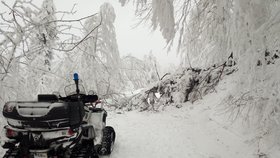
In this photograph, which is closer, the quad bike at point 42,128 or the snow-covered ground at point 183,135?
the quad bike at point 42,128

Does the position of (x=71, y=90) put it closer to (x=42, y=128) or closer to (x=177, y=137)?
(x=42, y=128)

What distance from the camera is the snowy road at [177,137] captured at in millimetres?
5547

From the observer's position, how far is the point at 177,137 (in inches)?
269

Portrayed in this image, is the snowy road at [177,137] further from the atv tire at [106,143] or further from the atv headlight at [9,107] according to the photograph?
the atv headlight at [9,107]

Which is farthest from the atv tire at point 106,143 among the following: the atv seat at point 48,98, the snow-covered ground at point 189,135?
the atv seat at point 48,98

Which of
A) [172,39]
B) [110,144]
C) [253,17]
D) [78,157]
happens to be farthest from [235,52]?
[110,144]

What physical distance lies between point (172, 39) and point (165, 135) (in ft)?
12.0

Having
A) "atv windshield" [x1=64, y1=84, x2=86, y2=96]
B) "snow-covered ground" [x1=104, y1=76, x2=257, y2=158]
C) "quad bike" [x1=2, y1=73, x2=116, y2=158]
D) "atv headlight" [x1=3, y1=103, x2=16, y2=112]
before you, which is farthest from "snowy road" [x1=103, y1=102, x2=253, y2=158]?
"atv headlight" [x1=3, y1=103, x2=16, y2=112]

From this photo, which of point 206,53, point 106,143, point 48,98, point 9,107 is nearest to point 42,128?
point 9,107

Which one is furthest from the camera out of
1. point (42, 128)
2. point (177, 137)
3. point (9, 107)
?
point (177, 137)

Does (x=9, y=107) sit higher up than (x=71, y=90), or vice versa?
(x=71, y=90)

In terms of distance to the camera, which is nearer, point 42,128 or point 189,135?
point 42,128

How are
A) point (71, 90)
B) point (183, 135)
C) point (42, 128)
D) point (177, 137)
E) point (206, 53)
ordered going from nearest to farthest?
point (42, 128), point (71, 90), point (177, 137), point (183, 135), point (206, 53)

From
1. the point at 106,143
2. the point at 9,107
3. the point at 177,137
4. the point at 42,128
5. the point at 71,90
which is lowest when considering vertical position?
the point at 177,137
